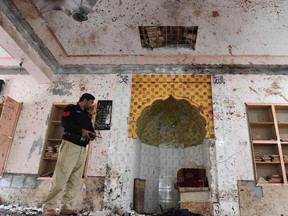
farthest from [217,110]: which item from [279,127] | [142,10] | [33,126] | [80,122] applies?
[33,126]

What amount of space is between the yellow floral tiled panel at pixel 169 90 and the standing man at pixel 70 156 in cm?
159

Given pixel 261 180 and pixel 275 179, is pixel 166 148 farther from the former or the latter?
pixel 275 179

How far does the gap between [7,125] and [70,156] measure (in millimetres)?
2513

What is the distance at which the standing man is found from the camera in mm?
3125

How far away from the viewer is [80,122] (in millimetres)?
3465

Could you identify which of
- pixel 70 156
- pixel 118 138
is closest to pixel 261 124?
pixel 118 138

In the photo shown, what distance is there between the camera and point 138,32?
4418 mm

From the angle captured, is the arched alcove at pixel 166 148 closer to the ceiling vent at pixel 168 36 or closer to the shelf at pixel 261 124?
the shelf at pixel 261 124

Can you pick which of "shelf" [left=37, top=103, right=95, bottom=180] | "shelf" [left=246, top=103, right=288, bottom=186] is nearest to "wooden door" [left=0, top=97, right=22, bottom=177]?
"shelf" [left=37, top=103, right=95, bottom=180]

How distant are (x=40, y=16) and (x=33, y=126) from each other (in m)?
2.25

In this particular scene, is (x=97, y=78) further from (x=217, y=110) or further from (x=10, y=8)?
(x=217, y=110)

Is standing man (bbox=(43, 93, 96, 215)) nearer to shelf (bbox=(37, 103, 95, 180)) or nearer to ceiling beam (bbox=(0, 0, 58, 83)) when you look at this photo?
shelf (bbox=(37, 103, 95, 180))

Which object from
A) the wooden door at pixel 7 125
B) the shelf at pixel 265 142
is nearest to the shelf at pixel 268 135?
the shelf at pixel 265 142

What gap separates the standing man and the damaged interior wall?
121 cm
